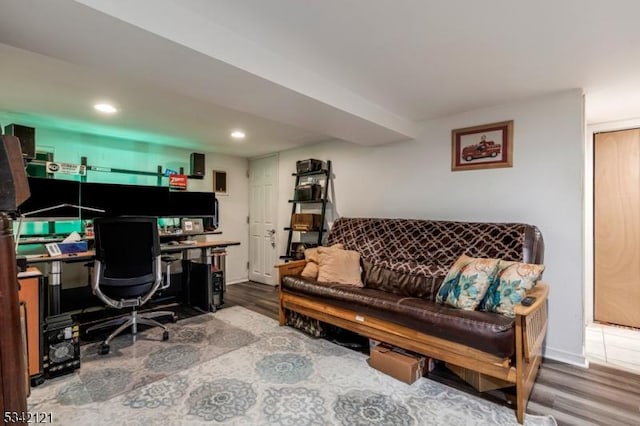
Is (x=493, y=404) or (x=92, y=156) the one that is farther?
(x=92, y=156)

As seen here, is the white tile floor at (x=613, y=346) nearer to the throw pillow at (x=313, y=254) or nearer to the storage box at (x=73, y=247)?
the throw pillow at (x=313, y=254)

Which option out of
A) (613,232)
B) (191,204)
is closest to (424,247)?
(613,232)

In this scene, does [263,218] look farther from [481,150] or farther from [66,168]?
[481,150]

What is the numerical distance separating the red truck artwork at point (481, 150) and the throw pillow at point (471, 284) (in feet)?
3.56

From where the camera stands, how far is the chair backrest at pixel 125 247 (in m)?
2.73

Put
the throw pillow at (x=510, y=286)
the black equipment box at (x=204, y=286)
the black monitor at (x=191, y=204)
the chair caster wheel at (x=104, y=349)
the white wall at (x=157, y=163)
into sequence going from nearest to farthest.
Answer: the throw pillow at (x=510, y=286), the chair caster wheel at (x=104, y=349), the white wall at (x=157, y=163), the black equipment box at (x=204, y=286), the black monitor at (x=191, y=204)

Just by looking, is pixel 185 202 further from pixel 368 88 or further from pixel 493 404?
pixel 493 404

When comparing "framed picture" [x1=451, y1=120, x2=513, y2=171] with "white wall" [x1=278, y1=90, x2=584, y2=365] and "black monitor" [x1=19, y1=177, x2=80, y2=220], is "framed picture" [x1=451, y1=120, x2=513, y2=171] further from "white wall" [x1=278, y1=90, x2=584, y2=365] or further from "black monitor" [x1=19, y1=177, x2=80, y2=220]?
→ "black monitor" [x1=19, y1=177, x2=80, y2=220]

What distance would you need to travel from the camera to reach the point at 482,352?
1.94 m

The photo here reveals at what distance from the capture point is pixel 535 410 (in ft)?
6.29

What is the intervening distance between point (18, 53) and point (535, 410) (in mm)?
3865

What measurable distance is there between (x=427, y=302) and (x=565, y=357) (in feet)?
4.15

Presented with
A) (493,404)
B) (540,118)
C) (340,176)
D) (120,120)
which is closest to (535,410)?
(493,404)

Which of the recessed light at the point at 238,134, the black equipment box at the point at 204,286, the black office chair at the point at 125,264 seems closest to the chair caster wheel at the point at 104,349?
the black office chair at the point at 125,264
